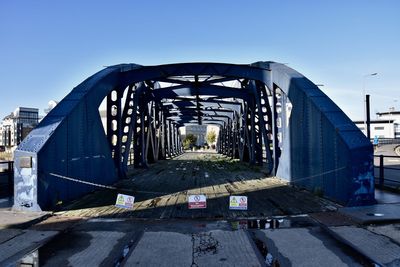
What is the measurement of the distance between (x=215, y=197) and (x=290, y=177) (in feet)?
16.9

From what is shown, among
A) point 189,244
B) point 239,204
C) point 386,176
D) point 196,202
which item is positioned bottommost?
point 386,176

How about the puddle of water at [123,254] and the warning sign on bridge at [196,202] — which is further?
the warning sign on bridge at [196,202]

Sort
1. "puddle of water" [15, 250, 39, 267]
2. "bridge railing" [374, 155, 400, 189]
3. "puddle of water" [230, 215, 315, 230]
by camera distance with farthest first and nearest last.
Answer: "bridge railing" [374, 155, 400, 189] < "puddle of water" [230, 215, 315, 230] < "puddle of water" [15, 250, 39, 267]

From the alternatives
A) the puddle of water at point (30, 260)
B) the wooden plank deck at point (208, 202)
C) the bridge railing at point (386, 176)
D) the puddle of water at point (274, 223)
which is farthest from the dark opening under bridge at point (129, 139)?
the puddle of water at point (30, 260)

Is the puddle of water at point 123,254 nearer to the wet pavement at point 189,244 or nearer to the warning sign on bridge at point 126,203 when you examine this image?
the wet pavement at point 189,244

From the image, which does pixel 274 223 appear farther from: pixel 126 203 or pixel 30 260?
pixel 30 260

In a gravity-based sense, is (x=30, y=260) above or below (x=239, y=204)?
below

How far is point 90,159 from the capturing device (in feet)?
45.8

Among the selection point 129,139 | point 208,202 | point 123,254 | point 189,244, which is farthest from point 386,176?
point 123,254

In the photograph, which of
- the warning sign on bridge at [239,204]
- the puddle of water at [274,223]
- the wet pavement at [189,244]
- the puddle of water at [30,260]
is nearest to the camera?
the puddle of water at [30,260]

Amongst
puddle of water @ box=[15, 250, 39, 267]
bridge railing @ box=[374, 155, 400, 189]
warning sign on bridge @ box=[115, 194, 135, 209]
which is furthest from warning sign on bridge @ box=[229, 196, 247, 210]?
bridge railing @ box=[374, 155, 400, 189]

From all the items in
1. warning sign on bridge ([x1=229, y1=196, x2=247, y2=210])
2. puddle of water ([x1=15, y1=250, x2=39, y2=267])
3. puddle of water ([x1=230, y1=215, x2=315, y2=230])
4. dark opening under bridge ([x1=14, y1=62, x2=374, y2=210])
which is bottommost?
puddle of water ([x1=230, y1=215, x2=315, y2=230])

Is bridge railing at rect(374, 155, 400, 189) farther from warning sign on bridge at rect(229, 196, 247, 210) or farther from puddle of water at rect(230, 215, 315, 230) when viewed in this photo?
warning sign on bridge at rect(229, 196, 247, 210)

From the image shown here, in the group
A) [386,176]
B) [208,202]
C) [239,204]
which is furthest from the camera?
[386,176]
